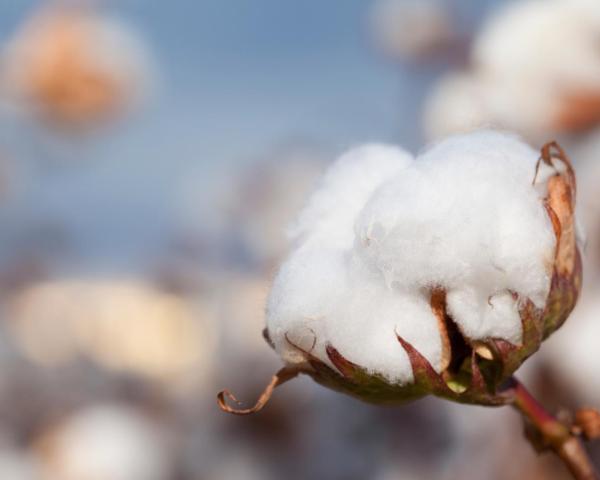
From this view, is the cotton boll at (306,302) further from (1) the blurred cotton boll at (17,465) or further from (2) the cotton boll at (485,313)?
(1) the blurred cotton boll at (17,465)

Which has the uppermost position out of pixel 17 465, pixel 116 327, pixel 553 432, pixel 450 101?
pixel 553 432

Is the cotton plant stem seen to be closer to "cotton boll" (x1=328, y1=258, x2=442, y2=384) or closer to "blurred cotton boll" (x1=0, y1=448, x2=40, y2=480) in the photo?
"cotton boll" (x1=328, y1=258, x2=442, y2=384)

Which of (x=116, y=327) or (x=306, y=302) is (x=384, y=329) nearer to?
(x=306, y=302)

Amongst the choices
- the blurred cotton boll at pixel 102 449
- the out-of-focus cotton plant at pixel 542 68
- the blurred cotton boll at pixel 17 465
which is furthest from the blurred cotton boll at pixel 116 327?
the out-of-focus cotton plant at pixel 542 68

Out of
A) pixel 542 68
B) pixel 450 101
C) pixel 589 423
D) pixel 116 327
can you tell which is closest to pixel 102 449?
pixel 450 101

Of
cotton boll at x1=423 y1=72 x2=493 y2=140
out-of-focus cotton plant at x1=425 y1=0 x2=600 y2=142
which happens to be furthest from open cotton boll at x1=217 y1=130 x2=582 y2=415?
cotton boll at x1=423 y1=72 x2=493 y2=140

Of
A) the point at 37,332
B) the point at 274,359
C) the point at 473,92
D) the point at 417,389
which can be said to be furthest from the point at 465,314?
the point at 37,332

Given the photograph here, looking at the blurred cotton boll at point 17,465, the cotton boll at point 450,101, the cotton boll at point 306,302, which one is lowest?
the blurred cotton boll at point 17,465
